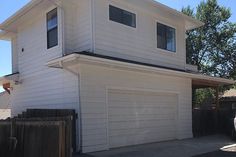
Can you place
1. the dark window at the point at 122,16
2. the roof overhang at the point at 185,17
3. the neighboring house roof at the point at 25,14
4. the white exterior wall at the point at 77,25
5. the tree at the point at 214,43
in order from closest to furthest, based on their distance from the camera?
the white exterior wall at the point at 77,25, the dark window at the point at 122,16, the neighboring house roof at the point at 25,14, the roof overhang at the point at 185,17, the tree at the point at 214,43

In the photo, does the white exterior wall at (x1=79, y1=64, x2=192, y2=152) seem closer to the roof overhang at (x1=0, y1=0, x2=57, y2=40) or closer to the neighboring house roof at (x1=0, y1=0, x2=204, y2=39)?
the neighboring house roof at (x1=0, y1=0, x2=204, y2=39)

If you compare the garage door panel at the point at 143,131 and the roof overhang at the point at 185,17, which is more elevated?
the roof overhang at the point at 185,17

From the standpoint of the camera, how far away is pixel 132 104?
13547 mm

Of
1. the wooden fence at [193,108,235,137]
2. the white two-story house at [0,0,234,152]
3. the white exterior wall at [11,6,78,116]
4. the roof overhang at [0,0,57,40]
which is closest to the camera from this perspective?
the white two-story house at [0,0,234,152]

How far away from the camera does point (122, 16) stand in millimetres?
13867

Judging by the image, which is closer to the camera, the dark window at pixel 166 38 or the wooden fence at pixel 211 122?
the dark window at pixel 166 38

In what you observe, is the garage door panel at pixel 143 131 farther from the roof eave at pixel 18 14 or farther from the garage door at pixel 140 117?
the roof eave at pixel 18 14

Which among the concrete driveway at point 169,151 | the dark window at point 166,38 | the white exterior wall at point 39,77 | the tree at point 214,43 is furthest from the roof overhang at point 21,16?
the tree at point 214,43

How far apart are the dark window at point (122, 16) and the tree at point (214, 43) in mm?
20047

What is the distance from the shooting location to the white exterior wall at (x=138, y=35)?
1276cm

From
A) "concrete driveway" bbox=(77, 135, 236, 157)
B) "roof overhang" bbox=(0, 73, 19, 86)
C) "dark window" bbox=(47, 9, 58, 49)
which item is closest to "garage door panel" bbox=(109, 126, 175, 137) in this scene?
"concrete driveway" bbox=(77, 135, 236, 157)

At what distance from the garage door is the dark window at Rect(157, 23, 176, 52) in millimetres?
2435

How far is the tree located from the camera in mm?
32656

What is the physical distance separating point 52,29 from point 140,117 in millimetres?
5167
